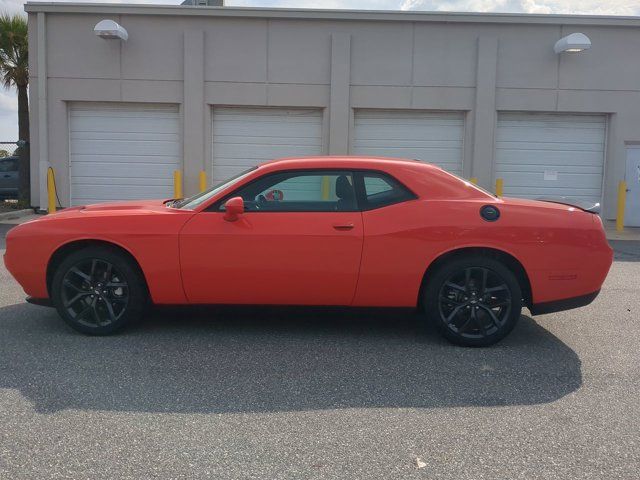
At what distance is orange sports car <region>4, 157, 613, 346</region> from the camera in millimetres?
4754

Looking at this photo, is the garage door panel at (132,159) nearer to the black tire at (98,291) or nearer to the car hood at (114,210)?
the car hood at (114,210)

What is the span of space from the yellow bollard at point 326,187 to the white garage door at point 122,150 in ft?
35.1

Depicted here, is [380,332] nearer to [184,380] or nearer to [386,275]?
[386,275]

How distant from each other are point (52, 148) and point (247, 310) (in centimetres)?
1128

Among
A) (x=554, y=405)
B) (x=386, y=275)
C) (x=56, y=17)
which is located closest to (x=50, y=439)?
(x=386, y=275)

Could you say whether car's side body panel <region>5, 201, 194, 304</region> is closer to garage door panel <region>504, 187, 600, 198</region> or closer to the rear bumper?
the rear bumper

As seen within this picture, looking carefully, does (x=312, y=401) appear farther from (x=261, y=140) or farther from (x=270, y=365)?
(x=261, y=140)

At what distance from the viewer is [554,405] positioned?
12.4ft

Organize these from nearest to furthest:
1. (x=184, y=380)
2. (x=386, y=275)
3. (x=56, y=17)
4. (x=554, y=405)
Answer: (x=554, y=405) < (x=184, y=380) < (x=386, y=275) < (x=56, y=17)

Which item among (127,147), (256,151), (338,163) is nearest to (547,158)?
(256,151)

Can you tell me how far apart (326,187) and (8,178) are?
56.0ft

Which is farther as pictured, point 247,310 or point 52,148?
point 52,148

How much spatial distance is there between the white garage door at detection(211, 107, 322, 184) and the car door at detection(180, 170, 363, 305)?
10230 mm

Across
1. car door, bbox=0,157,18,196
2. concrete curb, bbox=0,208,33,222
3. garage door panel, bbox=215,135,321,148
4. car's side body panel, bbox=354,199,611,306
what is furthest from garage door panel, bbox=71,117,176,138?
car's side body panel, bbox=354,199,611,306
